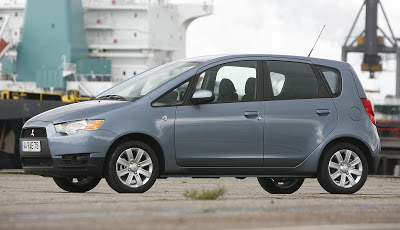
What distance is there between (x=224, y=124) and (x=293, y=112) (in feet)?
2.74

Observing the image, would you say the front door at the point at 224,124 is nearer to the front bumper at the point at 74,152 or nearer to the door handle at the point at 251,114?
the door handle at the point at 251,114

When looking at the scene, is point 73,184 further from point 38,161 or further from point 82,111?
point 82,111

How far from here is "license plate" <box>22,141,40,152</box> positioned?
9.56 meters

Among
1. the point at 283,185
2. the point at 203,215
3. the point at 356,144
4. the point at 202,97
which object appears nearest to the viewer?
the point at 203,215

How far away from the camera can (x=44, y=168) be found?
949 cm

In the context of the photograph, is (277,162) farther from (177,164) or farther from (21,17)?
(21,17)

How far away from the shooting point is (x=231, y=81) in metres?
9.80

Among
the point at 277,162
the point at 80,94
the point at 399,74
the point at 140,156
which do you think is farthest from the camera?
the point at 399,74

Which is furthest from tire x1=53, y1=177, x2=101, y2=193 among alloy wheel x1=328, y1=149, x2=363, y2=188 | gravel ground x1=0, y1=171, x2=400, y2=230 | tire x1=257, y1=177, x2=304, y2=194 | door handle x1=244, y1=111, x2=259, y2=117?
alloy wheel x1=328, y1=149, x2=363, y2=188

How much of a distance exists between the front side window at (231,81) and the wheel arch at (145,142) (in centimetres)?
77

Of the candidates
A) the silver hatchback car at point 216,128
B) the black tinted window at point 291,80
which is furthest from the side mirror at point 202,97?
the black tinted window at point 291,80

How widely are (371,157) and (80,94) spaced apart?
49.0m

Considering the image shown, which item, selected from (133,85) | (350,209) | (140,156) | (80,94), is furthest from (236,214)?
(80,94)

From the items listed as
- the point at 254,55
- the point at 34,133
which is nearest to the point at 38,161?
the point at 34,133
